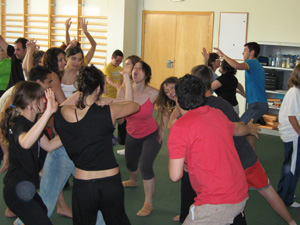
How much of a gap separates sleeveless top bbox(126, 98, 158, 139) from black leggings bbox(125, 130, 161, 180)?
5cm

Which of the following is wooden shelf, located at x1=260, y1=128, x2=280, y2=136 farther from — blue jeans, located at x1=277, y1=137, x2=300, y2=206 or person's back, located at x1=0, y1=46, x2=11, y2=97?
person's back, located at x1=0, y1=46, x2=11, y2=97

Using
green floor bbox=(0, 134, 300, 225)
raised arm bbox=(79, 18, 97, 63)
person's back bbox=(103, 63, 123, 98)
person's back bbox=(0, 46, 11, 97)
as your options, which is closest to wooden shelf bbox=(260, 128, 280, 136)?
green floor bbox=(0, 134, 300, 225)

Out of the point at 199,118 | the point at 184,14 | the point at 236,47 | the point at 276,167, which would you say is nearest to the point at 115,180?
the point at 199,118

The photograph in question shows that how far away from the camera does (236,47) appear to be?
27.1 feet

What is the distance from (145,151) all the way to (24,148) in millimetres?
1566

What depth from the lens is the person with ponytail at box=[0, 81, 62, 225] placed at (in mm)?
2436

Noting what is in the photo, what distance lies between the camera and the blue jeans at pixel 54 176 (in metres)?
3.22

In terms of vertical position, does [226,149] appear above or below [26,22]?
below

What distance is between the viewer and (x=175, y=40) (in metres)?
9.14

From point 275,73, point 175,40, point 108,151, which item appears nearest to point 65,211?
point 108,151

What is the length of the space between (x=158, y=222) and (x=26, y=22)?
895cm

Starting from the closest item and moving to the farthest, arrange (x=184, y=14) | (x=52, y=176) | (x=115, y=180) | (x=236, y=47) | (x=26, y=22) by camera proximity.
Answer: (x=115, y=180) < (x=52, y=176) < (x=236, y=47) < (x=184, y=14) < (x=26, y=22)

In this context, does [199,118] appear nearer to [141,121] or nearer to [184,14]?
[141,121]

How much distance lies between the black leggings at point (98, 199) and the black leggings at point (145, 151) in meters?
1.34
